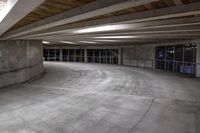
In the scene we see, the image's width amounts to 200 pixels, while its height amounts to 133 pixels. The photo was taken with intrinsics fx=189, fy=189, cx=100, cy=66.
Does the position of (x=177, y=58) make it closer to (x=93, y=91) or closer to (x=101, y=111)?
(x=93, y=91)

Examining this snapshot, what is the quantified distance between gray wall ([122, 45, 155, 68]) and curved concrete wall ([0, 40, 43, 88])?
1099cm

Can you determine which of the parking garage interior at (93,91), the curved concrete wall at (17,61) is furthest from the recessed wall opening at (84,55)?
the parking garage interior at (93,91)

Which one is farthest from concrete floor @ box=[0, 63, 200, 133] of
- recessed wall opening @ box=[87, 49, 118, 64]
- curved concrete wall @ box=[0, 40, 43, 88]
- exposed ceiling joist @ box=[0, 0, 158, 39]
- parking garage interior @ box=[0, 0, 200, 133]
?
recessed wall opening @ box=[87, 49, 118, 64]

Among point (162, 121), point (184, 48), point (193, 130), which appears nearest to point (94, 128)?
point (162, 121)

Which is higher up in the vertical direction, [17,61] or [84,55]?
[84,55]

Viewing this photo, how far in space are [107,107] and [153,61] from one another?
1327cm

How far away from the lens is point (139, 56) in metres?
20.8

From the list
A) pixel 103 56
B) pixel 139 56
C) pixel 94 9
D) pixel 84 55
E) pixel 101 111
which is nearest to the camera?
pixel 94 9

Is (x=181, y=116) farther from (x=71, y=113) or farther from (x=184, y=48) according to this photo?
(x=184, y=48)

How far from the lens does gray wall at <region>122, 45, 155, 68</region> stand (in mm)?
19062

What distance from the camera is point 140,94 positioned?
8.41 meters

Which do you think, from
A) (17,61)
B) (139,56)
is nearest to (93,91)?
(17,61)

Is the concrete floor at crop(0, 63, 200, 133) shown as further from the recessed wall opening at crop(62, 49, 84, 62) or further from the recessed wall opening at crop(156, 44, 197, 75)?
the recessed wall opening at crop(62, 49, 84, 62)

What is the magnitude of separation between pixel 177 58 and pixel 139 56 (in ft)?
17.5
